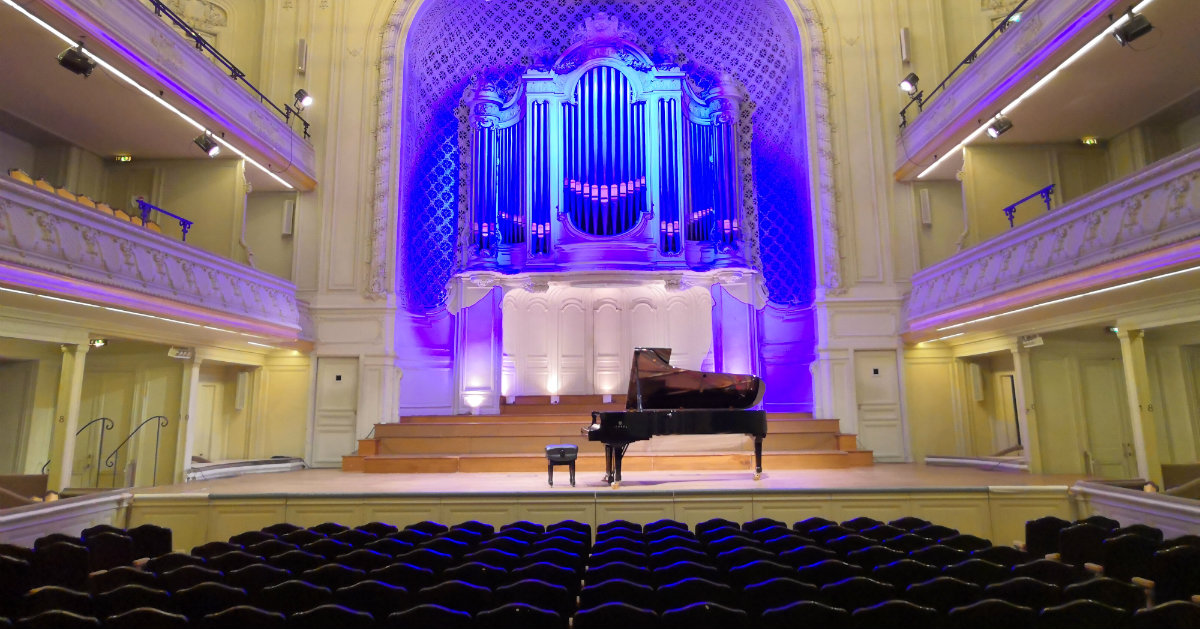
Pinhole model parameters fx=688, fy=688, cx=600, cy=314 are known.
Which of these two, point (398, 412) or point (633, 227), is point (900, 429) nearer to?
point (633, 227)

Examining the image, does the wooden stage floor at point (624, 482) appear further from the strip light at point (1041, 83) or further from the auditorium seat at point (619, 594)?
the strip light at point (1041, 83)

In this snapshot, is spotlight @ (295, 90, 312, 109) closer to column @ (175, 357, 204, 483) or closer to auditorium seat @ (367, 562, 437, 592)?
column @ (175, 357, 204, 483)

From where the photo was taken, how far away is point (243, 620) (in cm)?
258

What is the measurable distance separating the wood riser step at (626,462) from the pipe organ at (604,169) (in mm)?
3567

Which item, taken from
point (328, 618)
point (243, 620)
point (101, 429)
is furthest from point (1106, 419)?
point (101, 429)

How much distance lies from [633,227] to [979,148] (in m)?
5.59

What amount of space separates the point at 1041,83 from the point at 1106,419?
4.63m

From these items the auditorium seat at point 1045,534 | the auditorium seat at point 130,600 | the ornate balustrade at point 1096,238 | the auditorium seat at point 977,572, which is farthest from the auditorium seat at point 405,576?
the ornate balustrade at point 1096,238

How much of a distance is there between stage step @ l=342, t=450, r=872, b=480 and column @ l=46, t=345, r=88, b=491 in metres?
3.42

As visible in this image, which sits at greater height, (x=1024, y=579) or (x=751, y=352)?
(x=751, y=352)

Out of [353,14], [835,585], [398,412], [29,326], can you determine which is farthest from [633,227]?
[835,585]

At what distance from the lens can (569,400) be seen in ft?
40.4

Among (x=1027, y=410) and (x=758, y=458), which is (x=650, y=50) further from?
(x=1027, y=410)

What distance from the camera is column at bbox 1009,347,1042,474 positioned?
9250mm
